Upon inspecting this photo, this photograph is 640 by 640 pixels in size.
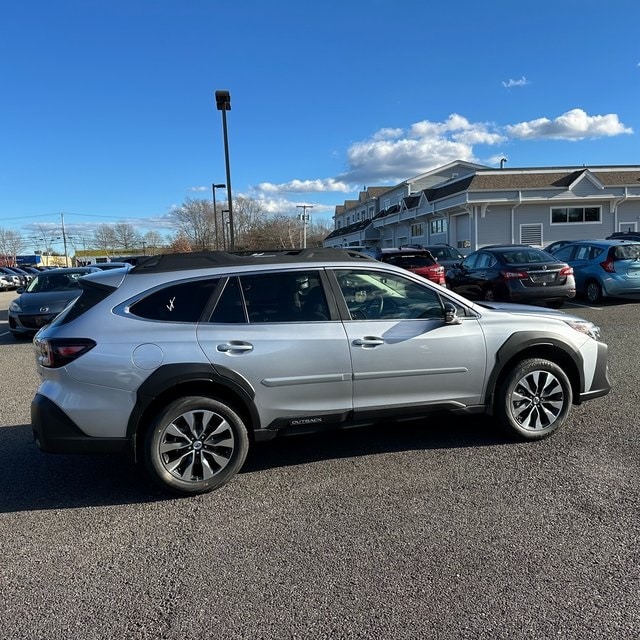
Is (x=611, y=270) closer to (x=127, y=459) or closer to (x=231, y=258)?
(x=231, y=258)

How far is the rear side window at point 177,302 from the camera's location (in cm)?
384

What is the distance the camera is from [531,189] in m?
31.6

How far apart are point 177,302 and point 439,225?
120ft

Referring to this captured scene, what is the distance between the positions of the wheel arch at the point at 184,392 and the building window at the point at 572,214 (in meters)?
33.2

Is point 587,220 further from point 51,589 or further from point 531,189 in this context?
point 51,589

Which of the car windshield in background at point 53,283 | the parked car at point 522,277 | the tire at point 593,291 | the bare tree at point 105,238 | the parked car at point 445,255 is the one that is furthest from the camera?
the bare tree at point 105,238

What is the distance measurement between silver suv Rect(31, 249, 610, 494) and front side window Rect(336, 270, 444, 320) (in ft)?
0.04

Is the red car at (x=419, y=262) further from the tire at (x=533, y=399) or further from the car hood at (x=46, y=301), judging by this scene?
the tire at (x=533, y=399)

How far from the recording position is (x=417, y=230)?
4388cm

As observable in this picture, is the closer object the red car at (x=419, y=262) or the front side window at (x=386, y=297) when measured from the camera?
the front side window at (x=386, y=297)

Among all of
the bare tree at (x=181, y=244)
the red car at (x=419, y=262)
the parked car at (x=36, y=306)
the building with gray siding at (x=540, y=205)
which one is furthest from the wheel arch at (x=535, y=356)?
the bare tree at (x=181, y=244)

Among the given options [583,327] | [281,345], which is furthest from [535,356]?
[281,345]

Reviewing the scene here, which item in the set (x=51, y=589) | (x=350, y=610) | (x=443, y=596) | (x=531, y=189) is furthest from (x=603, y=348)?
(x=531, y=189)

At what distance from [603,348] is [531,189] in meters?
A: 29.8
